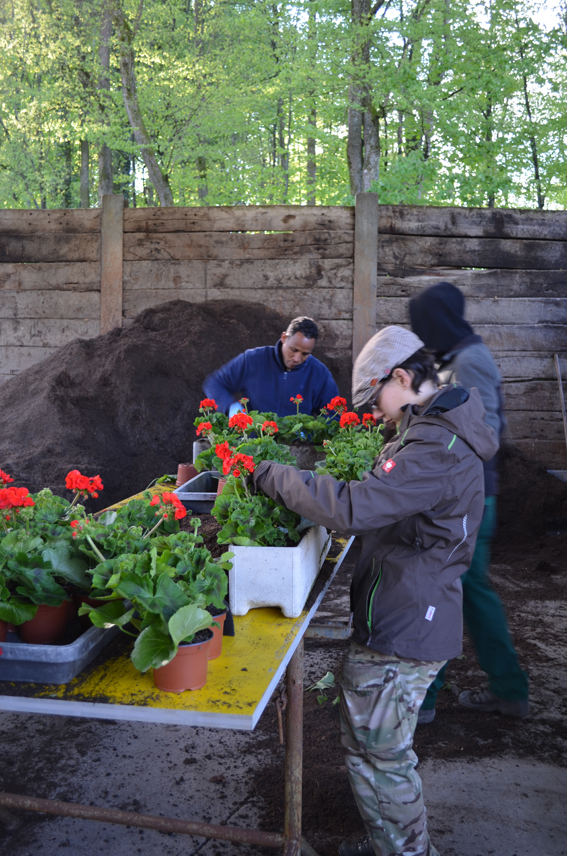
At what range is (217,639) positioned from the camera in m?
1.74

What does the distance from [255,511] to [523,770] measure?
1.91 m

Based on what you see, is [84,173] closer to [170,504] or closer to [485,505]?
[485,505]

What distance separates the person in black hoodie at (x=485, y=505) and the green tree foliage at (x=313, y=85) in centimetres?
1027

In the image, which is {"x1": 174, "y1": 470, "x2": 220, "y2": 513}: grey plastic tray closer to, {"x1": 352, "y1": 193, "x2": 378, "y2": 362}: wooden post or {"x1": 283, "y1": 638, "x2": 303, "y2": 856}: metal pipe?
{"x1": 283, "y1": 638, "x2": 303, "y2": 856}: metal pipe

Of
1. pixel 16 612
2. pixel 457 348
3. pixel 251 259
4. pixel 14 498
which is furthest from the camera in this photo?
pixel 251 259

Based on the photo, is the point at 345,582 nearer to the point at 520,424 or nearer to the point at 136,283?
the point at 520,424

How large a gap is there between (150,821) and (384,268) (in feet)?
19.1

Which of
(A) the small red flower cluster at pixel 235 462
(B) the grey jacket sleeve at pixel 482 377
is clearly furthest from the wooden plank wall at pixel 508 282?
(A) the small red flower cluster at pixel 235 462

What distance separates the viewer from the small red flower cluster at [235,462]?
2.07 metres

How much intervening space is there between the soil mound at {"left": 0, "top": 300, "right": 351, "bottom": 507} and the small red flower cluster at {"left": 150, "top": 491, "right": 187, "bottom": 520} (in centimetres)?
400

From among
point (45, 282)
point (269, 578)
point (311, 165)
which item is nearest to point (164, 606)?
point (269, 578)

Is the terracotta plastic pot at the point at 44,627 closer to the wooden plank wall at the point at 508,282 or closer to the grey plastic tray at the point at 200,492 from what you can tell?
the grey plastic tray at the point at 200,492

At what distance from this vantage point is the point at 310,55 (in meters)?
13.6

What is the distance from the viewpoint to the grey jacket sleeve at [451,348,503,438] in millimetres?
3037
